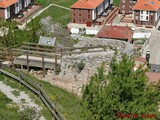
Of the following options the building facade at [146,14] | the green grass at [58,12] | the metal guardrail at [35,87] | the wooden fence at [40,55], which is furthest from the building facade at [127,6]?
the metal guardrail at [35,87]

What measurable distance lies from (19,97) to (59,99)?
2.09 m

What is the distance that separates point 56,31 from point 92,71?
33.8ft

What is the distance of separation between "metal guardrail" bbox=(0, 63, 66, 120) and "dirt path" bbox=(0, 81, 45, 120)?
1.57 ft

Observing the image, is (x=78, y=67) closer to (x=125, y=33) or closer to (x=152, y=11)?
(x=125, y=33)

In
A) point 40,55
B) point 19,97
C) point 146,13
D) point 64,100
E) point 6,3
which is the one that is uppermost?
point 6,3

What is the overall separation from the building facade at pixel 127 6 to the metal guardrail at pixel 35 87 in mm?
59431

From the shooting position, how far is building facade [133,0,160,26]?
3051 inches

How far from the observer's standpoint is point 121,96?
18938 millimetres

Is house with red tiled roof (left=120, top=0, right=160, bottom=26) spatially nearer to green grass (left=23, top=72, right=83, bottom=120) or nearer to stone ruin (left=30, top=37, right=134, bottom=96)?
stone ruin (left=30, top=37, right=134, bottom=96)

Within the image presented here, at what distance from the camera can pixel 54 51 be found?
2644 centimetres

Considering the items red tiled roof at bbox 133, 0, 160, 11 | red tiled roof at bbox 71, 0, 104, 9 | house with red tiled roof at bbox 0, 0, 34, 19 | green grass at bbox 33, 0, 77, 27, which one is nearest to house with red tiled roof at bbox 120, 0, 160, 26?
red tiled roof at bbox 133, 0, 160, 11

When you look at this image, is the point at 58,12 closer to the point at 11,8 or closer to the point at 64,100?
the point at 11,8

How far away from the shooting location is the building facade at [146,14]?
254 ft

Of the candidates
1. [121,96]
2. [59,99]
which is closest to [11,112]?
[59,99]
